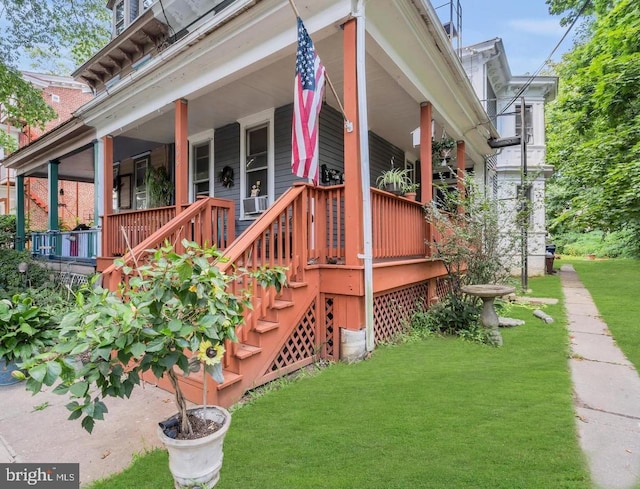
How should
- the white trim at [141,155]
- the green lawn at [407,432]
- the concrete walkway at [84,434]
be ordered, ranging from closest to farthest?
the green lawn at [407,432] < the concrete walkway at [84,434] < the white trim at [141,155]

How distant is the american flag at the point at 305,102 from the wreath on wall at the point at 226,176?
4.03 meters

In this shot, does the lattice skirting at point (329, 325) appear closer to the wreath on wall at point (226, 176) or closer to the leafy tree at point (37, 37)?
the wreath on wall at point (226, 176)

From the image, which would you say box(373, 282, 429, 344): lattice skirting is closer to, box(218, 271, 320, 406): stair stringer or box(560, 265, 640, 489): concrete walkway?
box(218, 271, 320, 406): stair stringer

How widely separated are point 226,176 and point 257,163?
0.81m

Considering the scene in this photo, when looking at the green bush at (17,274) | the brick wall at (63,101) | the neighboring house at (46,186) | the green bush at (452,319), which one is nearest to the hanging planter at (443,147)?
the green bush at (452,319)

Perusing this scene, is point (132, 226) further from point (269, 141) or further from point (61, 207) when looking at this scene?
point (61, 207)

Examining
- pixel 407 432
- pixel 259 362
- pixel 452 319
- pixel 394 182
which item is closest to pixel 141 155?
pixel 394 182

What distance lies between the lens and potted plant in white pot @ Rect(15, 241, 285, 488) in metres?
1.48

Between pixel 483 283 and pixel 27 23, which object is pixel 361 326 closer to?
pixel 483 283

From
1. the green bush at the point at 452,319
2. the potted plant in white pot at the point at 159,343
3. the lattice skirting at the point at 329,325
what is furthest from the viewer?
the green bush at the point at 452,319

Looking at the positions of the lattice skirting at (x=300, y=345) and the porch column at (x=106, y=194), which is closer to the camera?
the lattice skirting at (x=300, y=345)

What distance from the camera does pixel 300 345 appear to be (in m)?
3.86

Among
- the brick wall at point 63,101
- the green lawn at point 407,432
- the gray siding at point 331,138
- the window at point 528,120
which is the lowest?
the green lawn at point 407,432

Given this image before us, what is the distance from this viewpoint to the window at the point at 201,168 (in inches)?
316
